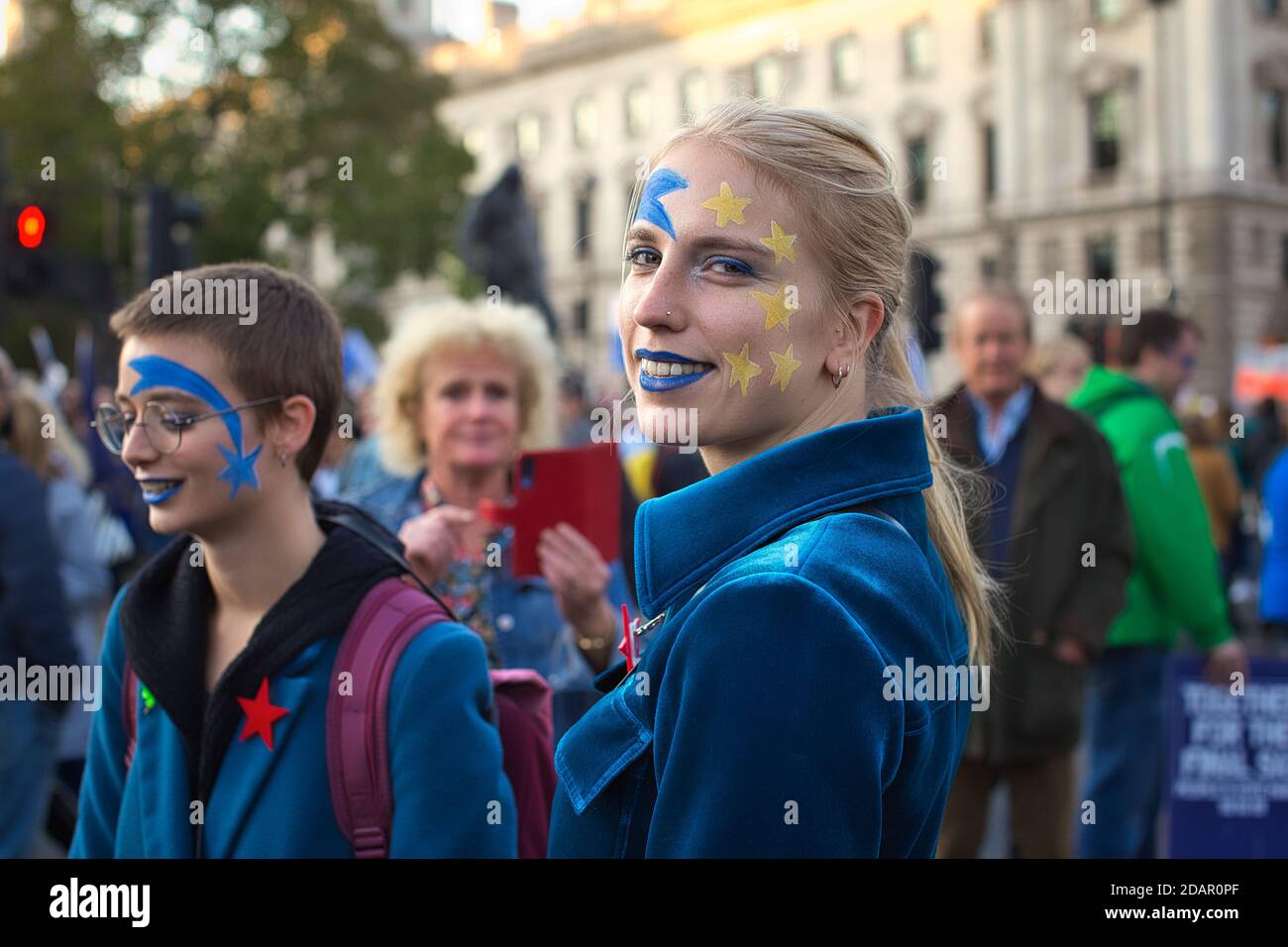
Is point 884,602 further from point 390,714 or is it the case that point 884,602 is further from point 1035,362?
point 1035,362

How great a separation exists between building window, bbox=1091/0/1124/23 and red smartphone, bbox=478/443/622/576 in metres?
46.6

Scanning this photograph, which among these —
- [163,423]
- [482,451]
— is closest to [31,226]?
[482,451]

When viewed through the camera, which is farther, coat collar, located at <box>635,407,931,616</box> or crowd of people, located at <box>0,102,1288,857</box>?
coat collar, located at <box>635,407,931,616</box>

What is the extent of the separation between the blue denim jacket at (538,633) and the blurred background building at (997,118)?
29.8 meters

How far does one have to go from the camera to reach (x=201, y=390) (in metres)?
2.61

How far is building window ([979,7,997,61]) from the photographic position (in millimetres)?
50469

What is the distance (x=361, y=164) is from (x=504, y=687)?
27149 mm

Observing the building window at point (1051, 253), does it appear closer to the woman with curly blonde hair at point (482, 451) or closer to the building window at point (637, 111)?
the building window at point (637, 111)

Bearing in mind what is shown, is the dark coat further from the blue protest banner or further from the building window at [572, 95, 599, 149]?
the building window at [572, 95, 599, 149]

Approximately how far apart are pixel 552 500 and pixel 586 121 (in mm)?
62572

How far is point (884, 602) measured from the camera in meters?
1.64

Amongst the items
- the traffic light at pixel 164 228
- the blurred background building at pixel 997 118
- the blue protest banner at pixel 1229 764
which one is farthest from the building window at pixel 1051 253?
the blue protest banner at pixel 1229 764

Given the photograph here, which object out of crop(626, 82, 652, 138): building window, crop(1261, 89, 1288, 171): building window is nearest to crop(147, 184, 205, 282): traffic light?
crop(1261, 89, 1288, 171): building window
